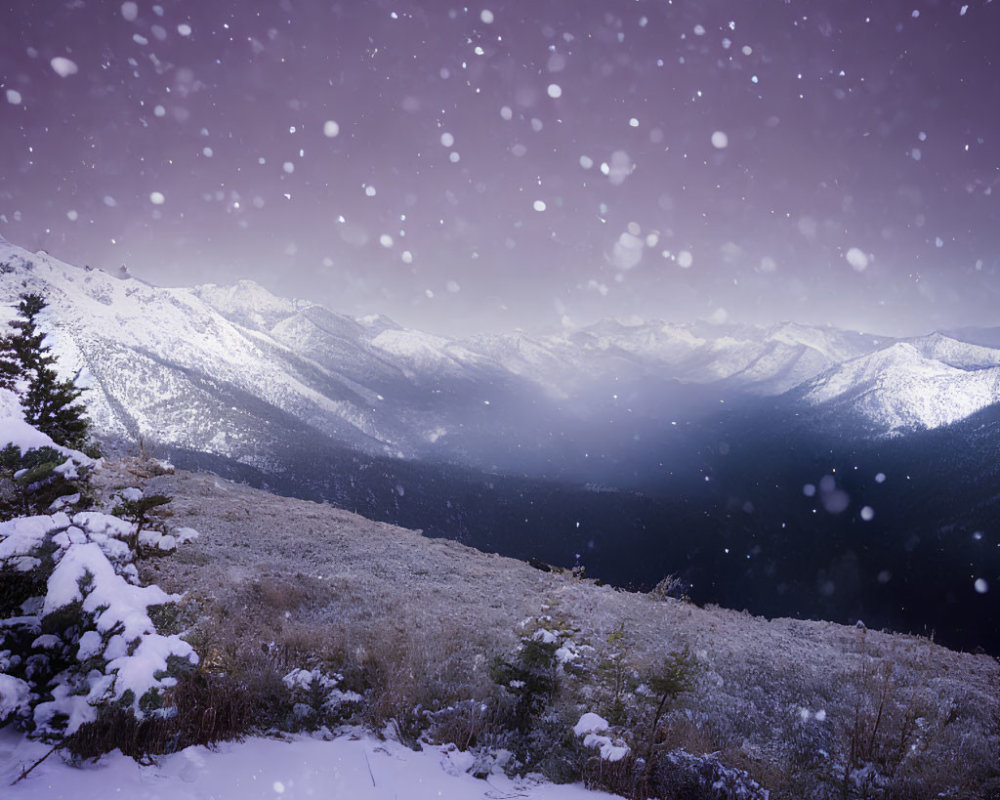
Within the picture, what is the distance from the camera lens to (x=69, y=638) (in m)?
4.04

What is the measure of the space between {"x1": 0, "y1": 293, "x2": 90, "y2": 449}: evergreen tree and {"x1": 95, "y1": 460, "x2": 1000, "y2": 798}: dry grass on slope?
10.5ft

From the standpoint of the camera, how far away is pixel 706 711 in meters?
7.82

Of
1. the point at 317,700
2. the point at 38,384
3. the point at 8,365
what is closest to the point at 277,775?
the point at 317,700

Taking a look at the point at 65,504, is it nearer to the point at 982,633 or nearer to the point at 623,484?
the point at 982,633

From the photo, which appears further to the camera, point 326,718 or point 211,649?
point 211,649

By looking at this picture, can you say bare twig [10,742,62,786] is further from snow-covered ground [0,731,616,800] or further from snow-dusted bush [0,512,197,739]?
snow-dusted bush [0,512,197,739]

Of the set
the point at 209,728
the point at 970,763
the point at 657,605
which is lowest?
the point at 657,605

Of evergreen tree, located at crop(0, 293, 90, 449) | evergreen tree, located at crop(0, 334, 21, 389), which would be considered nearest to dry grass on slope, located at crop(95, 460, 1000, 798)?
evergreen tree, located at crop(0, 293, 90, 449)

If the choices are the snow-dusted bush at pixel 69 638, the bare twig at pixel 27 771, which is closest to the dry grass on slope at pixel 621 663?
the snow-dusted bush at pixel 69 638

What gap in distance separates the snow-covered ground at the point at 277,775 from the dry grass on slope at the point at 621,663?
779 millimetres

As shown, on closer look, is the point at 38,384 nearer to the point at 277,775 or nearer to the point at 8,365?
the point at 8,365

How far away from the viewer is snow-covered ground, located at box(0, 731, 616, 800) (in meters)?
3.27

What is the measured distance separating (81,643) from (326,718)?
8.78ft

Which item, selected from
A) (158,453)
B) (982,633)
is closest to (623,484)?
(982,633)
